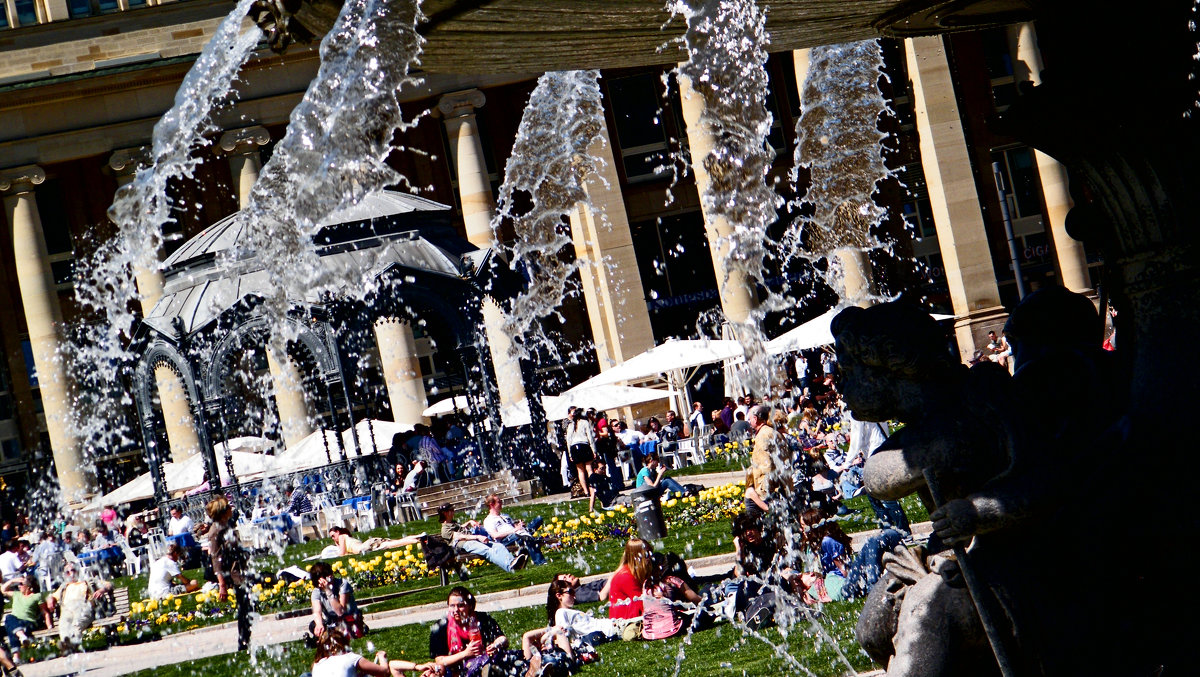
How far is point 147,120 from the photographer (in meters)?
44.4

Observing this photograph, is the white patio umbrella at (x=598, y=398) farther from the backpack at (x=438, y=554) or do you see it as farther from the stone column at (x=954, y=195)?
the backpack at (x=438, y=554)

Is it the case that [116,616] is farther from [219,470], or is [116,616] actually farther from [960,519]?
[960,519]

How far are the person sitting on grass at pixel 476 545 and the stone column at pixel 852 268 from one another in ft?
69.6

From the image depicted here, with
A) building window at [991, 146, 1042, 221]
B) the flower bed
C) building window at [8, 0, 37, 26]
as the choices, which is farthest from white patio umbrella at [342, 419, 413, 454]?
building window at [991, 146, 1042, 221]

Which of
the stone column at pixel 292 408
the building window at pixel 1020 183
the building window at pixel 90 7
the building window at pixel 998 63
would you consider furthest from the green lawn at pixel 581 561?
the building window at pixel 998 63

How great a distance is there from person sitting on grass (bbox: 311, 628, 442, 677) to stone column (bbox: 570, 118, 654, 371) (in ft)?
107

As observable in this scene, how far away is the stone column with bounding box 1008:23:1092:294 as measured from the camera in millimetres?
40219

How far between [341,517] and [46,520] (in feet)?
77.9

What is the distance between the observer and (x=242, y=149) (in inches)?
1731

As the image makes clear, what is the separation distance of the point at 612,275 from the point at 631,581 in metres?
32.0

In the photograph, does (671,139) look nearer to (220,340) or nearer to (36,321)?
(36,321)


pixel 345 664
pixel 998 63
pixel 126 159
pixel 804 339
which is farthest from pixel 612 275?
pixel 345 664

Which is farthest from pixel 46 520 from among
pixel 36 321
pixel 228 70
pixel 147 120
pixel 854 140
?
pixel 228 70

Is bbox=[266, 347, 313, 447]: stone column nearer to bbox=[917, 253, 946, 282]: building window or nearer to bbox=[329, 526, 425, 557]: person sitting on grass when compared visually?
bbox=[329, 526, 425, 557]: person sitting on grass
